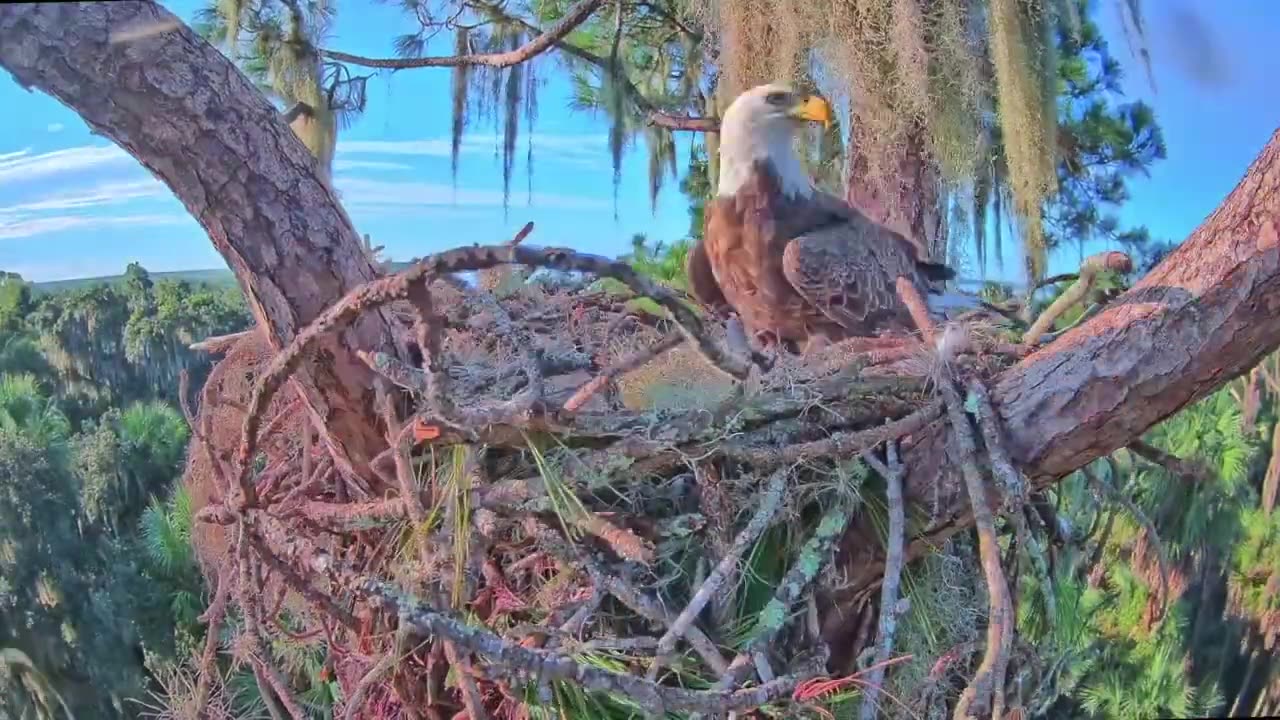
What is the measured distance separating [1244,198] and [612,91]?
2.77 metres

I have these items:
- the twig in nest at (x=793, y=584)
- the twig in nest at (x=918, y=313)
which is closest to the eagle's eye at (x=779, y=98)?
the twig in nest at (x=918, y=313)

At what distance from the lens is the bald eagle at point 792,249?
2.08 metres

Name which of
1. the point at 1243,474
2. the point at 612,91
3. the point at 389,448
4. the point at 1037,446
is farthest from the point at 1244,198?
the point at 1243,474

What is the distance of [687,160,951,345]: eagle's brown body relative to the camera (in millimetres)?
2078

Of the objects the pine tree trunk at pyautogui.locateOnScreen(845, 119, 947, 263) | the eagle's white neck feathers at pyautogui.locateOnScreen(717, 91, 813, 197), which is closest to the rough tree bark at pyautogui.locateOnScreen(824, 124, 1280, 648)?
the eagle's white neck feathers at pyautogui.locateOnScreen(717, 91, 813, 197)

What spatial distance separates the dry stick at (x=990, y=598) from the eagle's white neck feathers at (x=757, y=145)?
109 centimetres

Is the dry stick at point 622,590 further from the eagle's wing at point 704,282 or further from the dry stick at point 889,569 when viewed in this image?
the eagle's wing at point 704,282

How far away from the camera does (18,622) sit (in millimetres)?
4465

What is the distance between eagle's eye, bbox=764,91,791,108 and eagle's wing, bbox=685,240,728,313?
0.37 metres

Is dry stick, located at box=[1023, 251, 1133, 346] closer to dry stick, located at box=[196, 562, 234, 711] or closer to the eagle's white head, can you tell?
the eagle's white head

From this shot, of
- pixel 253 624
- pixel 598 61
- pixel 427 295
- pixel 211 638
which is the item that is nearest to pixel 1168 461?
pixel 427 295

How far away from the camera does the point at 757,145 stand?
222 centimetres

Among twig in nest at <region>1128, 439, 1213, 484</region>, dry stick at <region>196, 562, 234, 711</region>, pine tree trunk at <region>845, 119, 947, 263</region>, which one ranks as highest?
pine tree trunk at <region>845, 119, 947, 263</region>

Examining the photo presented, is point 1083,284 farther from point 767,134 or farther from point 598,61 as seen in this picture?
point 598,61
